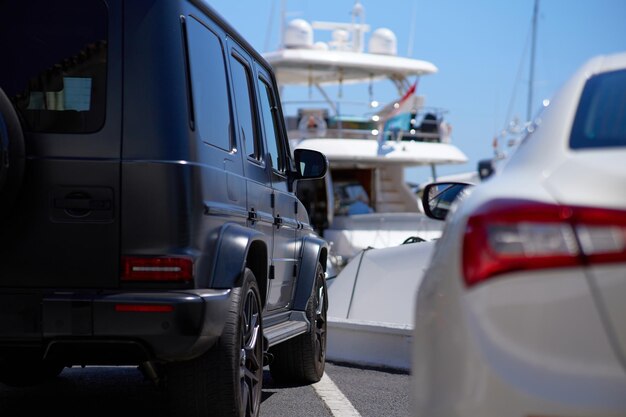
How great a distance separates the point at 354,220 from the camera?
30.1m

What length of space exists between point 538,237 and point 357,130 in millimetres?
30295

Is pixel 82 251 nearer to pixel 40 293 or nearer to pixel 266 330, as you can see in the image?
pixel 40 293

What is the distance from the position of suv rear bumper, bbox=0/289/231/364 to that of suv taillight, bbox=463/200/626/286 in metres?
2.27

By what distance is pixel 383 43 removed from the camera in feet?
116

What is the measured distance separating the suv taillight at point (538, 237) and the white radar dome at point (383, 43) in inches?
1280

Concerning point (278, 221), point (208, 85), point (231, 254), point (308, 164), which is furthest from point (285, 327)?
point (208, 85)

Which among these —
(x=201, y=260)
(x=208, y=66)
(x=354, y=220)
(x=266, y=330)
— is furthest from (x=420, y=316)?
(x=354, y=220)

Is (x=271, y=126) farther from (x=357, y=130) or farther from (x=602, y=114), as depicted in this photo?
(x=357, y=130)

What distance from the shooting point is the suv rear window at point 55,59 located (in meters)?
5.30

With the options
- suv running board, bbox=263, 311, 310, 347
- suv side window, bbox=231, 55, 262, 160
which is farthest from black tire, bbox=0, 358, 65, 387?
Answer: suv side window, bbox=231, 55, 262, 160

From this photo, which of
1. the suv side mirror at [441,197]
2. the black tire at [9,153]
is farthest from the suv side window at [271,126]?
the black tire at [9,153]

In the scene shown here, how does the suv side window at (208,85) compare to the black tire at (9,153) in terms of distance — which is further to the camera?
the suv side window at (208,85)

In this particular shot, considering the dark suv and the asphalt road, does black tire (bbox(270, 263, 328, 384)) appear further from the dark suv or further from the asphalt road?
the dark suv

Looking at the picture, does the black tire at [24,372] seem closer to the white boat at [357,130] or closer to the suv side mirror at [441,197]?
the suv side mirror at [441,197]
